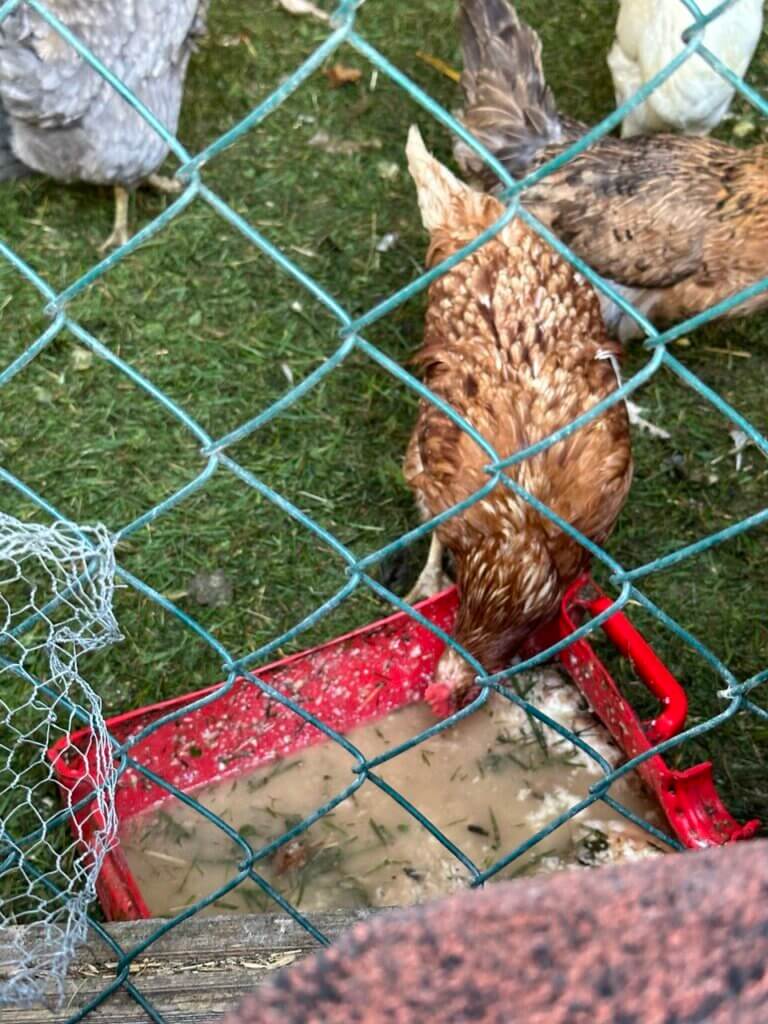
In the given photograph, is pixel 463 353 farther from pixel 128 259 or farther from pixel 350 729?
pixel 128 259

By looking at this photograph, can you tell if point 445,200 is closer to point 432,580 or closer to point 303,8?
point 432,580

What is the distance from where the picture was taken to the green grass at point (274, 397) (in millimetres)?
2865

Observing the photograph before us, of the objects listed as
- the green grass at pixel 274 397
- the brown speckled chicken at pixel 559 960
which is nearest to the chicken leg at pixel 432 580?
the green grass at pixel 274 397

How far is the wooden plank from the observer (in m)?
1.63

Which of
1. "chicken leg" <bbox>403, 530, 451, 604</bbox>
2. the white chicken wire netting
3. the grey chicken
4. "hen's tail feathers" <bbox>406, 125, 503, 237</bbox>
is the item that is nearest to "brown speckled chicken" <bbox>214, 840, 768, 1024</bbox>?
the white chicken wire netting

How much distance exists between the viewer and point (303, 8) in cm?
416

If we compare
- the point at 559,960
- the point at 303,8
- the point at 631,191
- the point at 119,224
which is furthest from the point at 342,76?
the point at 559,960

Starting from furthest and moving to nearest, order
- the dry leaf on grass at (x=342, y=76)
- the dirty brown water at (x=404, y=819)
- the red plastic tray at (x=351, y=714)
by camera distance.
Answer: the dry leaf on grass at (x=342, y=76), the dirty brown water at (x=404, y=819), the red plastic tray at (x=351, y=714)

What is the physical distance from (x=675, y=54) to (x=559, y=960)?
3313 mm

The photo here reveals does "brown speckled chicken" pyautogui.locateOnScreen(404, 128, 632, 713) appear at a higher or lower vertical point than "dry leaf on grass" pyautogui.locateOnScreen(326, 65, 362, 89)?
lower

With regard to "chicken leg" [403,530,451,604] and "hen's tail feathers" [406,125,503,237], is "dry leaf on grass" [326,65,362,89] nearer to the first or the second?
"hen's tail feathers" [406,125,503,237]

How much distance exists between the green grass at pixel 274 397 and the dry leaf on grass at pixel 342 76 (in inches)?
1.5

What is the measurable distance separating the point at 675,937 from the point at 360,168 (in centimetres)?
346

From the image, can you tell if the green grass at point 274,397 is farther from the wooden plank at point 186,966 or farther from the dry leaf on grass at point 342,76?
the wooden plank at point 186,966
